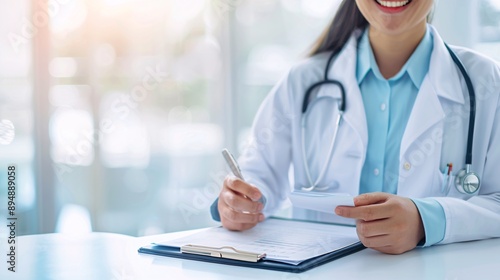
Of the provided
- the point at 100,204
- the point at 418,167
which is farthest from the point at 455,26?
the point at 100,204

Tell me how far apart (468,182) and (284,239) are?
1.44 feet

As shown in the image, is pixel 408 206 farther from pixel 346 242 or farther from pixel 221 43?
pixel 221 43

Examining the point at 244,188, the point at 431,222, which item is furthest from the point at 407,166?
the point at 244,188

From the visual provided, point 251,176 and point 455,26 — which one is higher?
point 455,26

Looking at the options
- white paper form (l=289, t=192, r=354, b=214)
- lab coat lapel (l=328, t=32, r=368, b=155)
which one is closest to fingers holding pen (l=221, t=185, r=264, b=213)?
white paper form (l=289, t=192, r=354, b=214)

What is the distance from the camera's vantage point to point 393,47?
1485 millimetres

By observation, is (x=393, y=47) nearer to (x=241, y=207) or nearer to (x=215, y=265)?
(x=241, y=207)

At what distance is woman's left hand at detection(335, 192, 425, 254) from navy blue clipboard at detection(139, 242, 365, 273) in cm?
5

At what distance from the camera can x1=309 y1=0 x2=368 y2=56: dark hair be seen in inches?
61.0

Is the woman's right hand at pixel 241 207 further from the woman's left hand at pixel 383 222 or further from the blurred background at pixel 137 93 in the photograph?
the blurred background at pixel 137 93

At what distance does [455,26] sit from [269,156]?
1071 millimetres

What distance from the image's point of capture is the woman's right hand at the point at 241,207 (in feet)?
3.88

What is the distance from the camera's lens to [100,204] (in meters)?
2.61

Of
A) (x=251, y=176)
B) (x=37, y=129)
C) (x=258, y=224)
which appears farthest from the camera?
(x=37, y=129)
